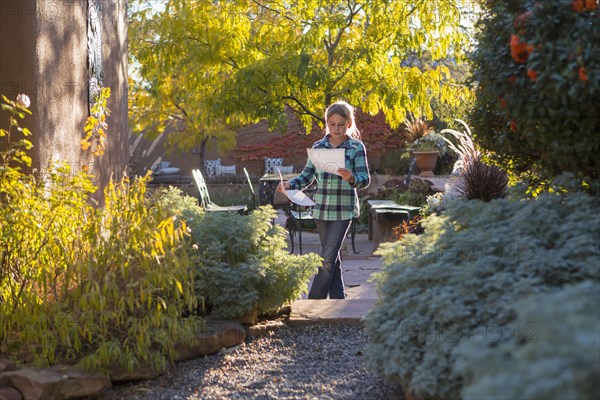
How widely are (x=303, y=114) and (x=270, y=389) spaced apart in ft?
24.1

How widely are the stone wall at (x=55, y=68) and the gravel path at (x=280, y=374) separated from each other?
1.42 meters

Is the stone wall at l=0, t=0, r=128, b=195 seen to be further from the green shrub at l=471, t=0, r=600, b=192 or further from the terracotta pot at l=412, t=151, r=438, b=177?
the terracotta pot at l=412, t=151, r=438, b=177

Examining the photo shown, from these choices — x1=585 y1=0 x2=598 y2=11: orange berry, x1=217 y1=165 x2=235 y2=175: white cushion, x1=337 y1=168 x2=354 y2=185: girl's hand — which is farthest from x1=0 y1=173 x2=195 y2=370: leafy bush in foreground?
x1=217 y1=165 x2=235 y2=175: white cushion

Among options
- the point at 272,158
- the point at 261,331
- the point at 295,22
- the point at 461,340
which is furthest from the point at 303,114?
the point at 272,158

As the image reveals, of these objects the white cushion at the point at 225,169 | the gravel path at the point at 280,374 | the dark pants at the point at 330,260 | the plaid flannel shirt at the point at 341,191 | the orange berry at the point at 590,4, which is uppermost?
the white cushion at the point at 225,169

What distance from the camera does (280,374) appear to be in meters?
3.92

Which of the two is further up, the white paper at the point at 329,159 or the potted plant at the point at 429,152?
the potted plant at the point at 429,152

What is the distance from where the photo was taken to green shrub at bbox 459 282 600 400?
184 cm

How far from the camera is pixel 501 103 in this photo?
3777 mm

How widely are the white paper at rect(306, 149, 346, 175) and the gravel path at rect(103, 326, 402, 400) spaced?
1.21 metres

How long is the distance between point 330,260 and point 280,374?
157 centimetres

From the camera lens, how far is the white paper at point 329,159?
516 centimetres

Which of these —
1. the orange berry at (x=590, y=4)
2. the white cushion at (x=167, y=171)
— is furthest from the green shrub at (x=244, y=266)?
the white cushion at (x=167, y=171)

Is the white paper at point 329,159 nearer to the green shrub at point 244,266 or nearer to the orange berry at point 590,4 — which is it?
the green shrub at point 244,266
